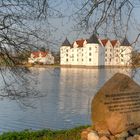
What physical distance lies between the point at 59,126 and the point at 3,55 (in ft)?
26.4

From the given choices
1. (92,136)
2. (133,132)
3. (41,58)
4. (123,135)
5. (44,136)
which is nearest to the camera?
(92,136)

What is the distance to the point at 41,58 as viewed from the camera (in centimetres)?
1209

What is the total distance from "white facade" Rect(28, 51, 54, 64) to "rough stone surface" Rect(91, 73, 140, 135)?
2912 mm

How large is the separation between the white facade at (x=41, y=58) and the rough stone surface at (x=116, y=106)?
291cm

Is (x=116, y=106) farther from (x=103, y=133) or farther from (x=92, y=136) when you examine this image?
(x=92, y=136)

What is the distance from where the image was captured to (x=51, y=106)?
26.6 m

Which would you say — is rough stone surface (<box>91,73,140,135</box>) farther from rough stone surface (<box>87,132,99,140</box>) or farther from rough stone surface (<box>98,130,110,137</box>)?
rough stone surface (<box>87,132,99,140</box>)

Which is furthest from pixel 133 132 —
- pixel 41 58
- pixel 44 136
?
pixel 41 58

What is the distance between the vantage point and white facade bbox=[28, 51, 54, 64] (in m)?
11.7

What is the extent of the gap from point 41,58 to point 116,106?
357 centimetres

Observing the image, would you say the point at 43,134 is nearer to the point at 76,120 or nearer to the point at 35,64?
the point at 35,64

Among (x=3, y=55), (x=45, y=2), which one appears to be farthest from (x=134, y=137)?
(x=3, y=55)

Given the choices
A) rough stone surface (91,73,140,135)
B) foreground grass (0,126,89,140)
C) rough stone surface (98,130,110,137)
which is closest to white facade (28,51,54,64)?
foreground grass (0,126,89,140)

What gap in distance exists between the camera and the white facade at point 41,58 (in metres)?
11.7
